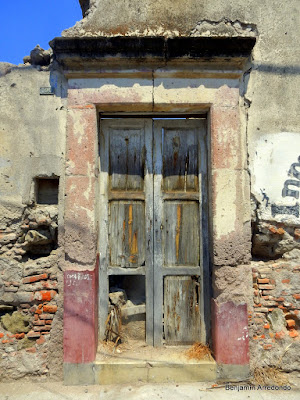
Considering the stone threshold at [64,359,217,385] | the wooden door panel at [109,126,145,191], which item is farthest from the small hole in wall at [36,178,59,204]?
the stone threshold at [64,359,217,385]

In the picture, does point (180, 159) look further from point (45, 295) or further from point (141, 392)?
point (141, 392)

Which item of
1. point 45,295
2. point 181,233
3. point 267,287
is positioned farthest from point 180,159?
point 45,295

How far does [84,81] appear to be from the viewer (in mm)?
2992

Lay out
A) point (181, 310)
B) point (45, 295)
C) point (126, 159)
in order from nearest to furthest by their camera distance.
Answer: point (45, 295) < point (181, 310) < point (126, 159)

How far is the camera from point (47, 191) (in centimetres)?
308

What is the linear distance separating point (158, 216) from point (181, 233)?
29cm

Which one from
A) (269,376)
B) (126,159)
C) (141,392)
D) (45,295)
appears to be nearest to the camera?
(141,392)

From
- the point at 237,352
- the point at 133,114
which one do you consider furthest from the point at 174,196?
A: the point at 237,352

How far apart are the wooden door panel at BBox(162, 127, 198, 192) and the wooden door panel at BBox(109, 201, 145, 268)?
15.9 inches

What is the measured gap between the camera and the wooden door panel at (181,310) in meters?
3.05

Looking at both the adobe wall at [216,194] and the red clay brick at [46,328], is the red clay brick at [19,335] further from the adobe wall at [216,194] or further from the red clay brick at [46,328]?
the red clay brick at [46,328]

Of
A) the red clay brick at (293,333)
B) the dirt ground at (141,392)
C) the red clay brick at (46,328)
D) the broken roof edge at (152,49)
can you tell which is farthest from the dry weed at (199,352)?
the broken roof edge at (152,49)

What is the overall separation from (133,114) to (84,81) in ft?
1.85

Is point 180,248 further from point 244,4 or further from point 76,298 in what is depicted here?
point 244,4
